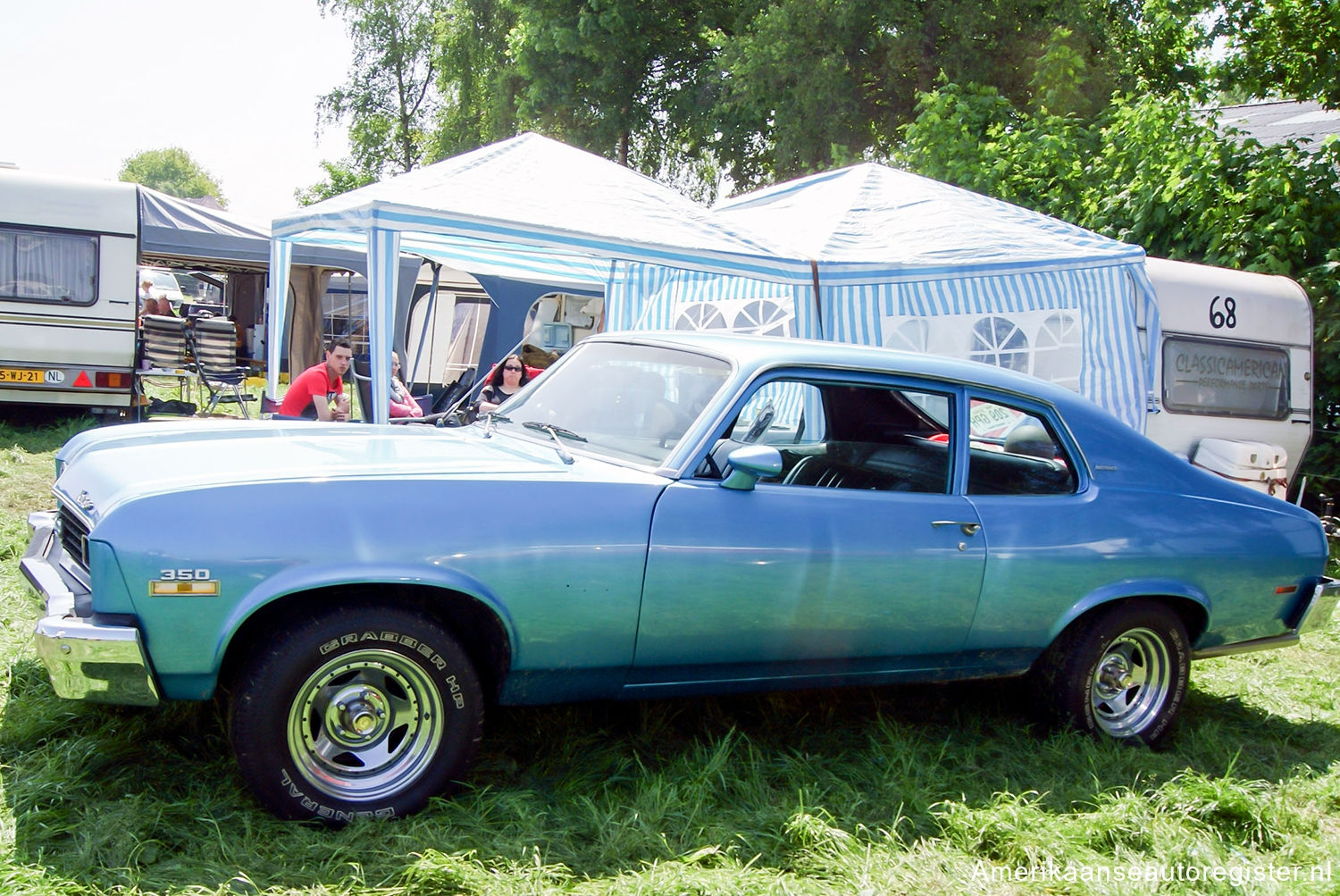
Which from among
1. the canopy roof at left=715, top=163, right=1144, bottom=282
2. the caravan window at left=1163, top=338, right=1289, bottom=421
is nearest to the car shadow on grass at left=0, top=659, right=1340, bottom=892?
the canopy roof at left=715, top=163, right=1144, bottom=282

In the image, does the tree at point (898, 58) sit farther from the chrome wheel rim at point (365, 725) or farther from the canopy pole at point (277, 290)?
the chrome wheel rim at point (365, 725)

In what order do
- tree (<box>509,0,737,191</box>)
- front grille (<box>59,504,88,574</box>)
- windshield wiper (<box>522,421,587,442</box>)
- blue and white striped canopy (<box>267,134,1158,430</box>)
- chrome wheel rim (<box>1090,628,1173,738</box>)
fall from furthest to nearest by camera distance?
1. tree (<box>509,0,737,191</box>)
2. blue and white striped canopy (<box>267,134,1158,430</box>)
3. chrome wheel rim (<box>1090,628,1173,738</box>)
4. windshield wiper (<box>522,421,587,442</box>)
5. front grille (<box>59,504,88,574</box>)

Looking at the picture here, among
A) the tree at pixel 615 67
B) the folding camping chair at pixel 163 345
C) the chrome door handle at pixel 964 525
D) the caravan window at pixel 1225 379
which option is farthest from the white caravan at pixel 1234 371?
the tree at pixel 615 67

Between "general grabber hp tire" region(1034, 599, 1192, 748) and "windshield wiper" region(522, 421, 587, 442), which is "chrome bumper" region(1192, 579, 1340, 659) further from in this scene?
"windshield wiper" region(522, 421, 587, 442)

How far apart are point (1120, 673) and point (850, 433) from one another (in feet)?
4.62

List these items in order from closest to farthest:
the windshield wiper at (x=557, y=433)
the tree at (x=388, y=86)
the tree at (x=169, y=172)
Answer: the windshield wiper at (x=557, y=433) → the tree at (x=388, y=86) → the tree at (x=169, y=172)

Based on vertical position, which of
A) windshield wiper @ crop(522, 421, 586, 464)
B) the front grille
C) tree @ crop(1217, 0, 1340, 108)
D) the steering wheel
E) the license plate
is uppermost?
tree @ crop(1217, 0, 1340, 108)

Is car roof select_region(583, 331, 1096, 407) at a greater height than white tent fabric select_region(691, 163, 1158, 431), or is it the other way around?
white tent fabric select_region(691, 163, 1158, 431)

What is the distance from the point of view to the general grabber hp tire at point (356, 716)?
286 centimetres

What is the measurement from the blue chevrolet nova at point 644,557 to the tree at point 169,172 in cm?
10812

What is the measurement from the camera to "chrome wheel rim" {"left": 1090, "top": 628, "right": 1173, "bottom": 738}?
4.16 meters

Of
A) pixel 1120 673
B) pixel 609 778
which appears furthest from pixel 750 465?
pixel 1120 673

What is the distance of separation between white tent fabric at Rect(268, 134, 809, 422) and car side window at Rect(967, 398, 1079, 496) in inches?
153

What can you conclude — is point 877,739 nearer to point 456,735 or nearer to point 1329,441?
point 456,735
